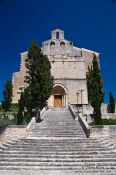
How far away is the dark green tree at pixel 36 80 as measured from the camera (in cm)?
2595

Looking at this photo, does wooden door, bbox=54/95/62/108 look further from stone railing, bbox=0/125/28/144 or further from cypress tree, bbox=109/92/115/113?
stone railing, bbox=0/125/28/144

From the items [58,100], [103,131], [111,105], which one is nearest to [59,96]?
[58,100]

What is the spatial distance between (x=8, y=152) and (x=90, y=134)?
579cm

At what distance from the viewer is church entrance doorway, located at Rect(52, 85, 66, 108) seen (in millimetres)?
37444

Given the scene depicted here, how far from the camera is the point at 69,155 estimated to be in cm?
1432

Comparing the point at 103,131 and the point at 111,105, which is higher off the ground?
the point at 111,105

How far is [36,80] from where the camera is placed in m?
26.7

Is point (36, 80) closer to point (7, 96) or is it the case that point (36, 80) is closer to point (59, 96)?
point (7, 96)

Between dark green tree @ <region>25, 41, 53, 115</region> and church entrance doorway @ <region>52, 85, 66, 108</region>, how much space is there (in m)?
9.29

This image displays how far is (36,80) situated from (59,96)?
1168 centimetres

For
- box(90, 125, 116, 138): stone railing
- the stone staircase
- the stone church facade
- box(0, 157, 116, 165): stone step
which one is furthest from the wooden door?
box(0, 157, 116, 165): stone step

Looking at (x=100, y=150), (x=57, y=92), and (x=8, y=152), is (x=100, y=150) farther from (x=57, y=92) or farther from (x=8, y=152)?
(x=57, y=92)

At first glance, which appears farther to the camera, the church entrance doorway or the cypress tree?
the church entrance doorway

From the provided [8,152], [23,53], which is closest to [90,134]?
[8,152]
